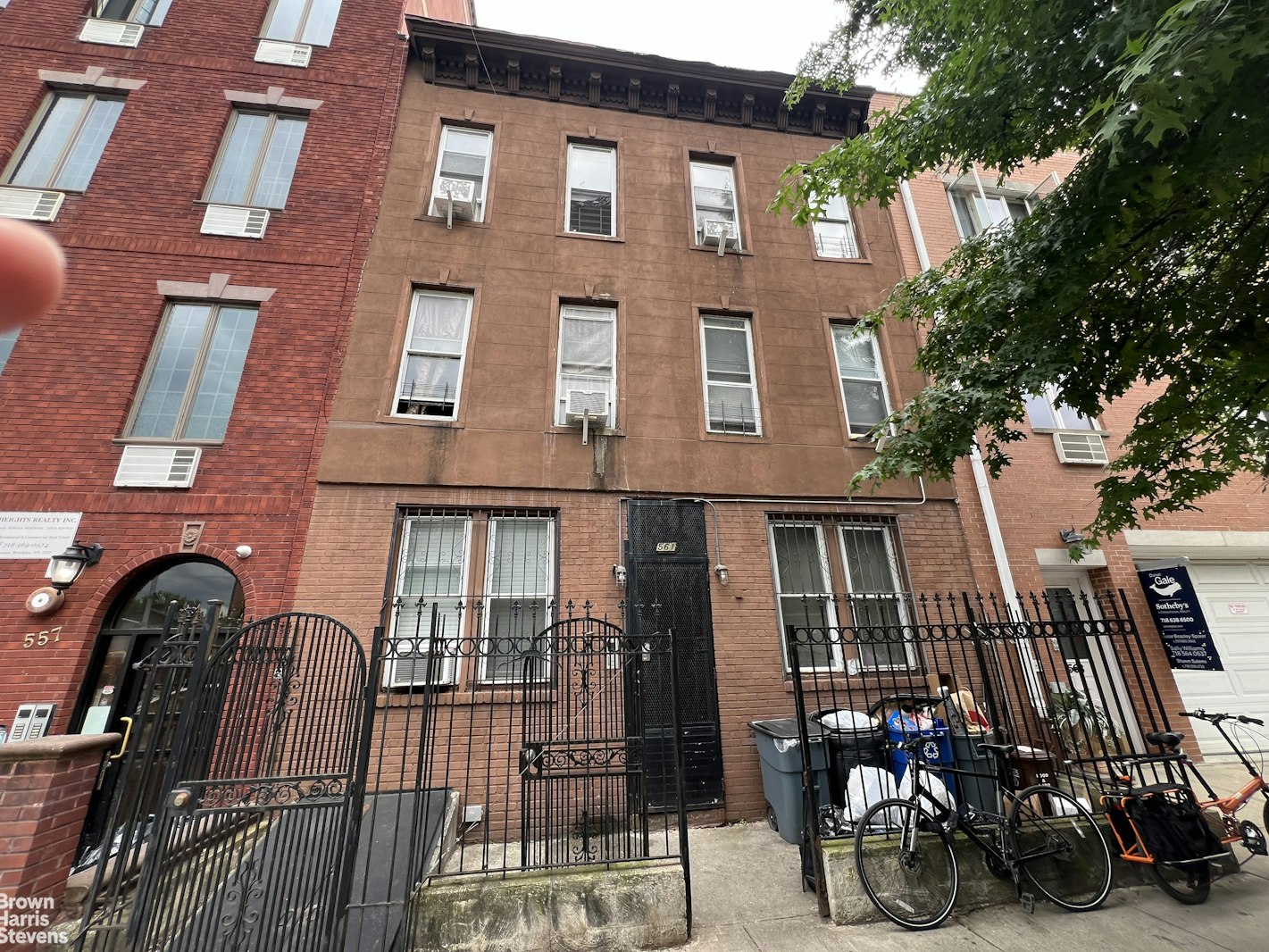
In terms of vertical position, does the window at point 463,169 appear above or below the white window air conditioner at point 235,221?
above

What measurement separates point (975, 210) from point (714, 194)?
17.5 ft

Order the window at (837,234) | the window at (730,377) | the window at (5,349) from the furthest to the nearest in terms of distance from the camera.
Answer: the window at (837,234) < the window at (730,377) < the window at (5,349)

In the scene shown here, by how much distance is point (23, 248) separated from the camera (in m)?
1.04

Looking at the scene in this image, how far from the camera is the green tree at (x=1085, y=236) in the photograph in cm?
397

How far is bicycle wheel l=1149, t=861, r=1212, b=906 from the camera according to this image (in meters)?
4.45

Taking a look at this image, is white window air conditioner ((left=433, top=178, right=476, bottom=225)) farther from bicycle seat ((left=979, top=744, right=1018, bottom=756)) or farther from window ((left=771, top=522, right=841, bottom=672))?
bicycle seat ((left=979, top=744, right=1018, bottom=756))

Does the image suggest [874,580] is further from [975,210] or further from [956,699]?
[975,210]

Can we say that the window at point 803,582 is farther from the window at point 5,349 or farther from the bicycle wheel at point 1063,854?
the window at point 5,349

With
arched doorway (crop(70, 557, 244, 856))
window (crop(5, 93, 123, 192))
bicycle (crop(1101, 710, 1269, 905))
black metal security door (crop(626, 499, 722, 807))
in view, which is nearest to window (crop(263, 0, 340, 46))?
window (crop(5, 93, 123, 192))

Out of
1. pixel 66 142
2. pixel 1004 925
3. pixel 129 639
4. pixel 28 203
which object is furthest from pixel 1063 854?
pixel 66 142

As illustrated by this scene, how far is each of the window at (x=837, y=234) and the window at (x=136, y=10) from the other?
12169 mm

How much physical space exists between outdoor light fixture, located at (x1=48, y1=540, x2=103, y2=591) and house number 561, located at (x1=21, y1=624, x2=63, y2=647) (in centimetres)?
46

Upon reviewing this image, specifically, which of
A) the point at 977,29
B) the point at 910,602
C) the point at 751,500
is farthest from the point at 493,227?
the point at 910,602

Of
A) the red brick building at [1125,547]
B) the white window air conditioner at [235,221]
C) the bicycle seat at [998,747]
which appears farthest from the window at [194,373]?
the red brick building at [1125,547]
